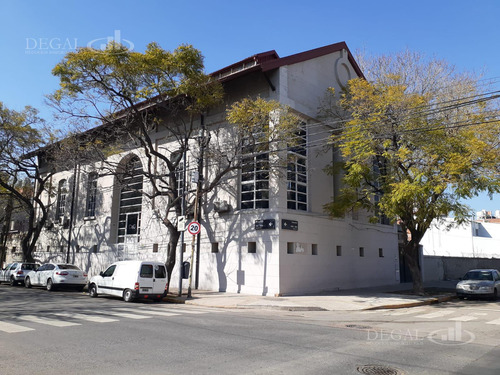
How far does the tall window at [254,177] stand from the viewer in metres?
18.8

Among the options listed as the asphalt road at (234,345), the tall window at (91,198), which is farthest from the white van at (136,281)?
the tall window at (91,198)

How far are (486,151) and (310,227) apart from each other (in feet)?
28.2

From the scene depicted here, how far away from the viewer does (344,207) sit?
19.7 m

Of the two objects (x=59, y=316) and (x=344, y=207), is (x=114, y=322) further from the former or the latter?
(x=344, y=207)

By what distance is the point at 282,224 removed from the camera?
18.5m

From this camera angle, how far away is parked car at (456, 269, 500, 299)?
18.5 m

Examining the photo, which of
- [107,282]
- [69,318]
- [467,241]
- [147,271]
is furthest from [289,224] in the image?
[467,241]

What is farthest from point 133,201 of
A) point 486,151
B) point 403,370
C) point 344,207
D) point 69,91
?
point 403,370

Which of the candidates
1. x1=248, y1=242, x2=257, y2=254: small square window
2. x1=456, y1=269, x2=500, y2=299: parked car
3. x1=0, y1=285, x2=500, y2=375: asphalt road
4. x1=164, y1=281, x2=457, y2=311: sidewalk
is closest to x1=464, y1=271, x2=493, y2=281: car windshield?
x1=456, y1=269, x2=500, y2=299: parked car

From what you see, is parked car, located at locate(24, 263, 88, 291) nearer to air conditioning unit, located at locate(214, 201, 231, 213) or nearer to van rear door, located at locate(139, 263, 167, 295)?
van rear door, located at locate(139, 263, 167, 295)

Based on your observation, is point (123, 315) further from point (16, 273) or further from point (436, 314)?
point (16, 273)

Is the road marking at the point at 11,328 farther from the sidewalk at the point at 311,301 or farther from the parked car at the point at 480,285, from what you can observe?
the parked car at the point at 480,285

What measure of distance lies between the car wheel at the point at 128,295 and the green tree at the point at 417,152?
1049 centimetres

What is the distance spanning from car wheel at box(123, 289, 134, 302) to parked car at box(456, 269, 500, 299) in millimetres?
15545
